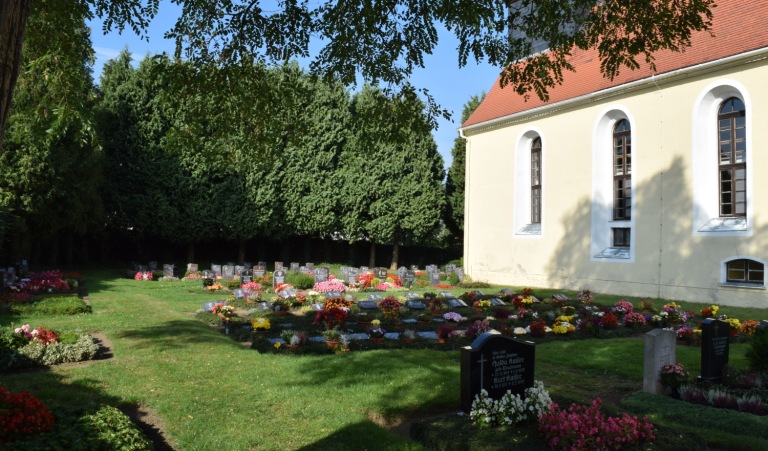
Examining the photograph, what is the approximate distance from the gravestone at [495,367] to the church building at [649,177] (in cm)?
1356

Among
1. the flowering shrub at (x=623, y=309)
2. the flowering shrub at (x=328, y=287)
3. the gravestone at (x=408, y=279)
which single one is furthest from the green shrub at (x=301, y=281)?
the flowering shrub at (x=623, y=309)

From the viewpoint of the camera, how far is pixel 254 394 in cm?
671

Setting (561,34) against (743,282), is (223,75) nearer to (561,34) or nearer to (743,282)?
(561,34)

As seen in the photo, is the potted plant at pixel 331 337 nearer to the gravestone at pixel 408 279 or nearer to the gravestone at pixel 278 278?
the gravestone at pixel 278 278

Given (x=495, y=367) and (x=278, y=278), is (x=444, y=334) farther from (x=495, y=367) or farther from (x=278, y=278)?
(x=278, y=278)

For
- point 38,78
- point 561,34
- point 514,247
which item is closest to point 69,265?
point 514,247

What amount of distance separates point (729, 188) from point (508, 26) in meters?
14.0

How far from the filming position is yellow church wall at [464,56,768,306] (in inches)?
670

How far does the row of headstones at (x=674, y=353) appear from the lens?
754 centimetres

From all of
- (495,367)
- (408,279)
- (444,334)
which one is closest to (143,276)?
(408,279)

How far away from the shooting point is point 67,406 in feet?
17.7

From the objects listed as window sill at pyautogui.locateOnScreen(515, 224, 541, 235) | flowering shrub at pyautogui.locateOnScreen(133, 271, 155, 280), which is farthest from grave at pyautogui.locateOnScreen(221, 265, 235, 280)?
window sill at pyautogui.locateOnScreen(515, 224, 541, 235)

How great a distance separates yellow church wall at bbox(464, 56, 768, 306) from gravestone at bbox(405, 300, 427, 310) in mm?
8798

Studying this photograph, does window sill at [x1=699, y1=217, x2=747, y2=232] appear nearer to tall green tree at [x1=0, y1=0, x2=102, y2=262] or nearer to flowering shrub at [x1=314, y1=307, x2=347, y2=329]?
flowering shrub at [x1=314, y1=307, x2=347, y2=329]
